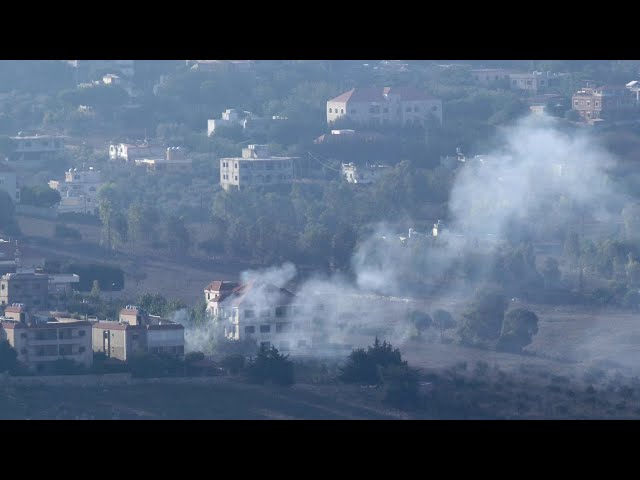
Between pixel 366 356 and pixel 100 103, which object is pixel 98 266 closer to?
pixel 366 356

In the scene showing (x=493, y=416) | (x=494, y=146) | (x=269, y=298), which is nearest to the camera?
(x=493, y=416)

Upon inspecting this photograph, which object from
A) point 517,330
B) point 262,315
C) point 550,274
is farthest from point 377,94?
point 262,315

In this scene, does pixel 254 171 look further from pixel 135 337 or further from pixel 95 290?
pixel 135 337

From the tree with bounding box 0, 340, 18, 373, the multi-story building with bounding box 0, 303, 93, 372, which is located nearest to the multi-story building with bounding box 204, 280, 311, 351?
the multi-story building with bounding box 0, 303, 93, 372

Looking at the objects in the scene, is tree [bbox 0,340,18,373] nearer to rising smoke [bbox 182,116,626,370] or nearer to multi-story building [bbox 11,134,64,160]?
rising smoke [bbox 182,116,626,370]

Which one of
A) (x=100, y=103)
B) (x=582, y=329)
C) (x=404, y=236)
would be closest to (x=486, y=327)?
(x=582, y=329)

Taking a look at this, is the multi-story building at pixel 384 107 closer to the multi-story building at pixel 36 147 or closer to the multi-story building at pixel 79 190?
the multi-story building at pixel 36 147
